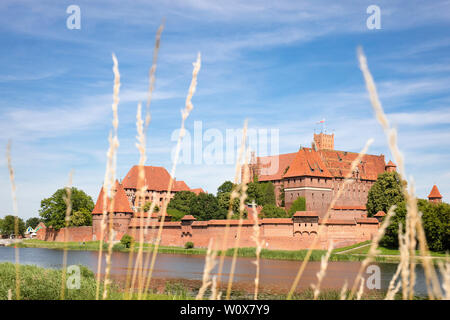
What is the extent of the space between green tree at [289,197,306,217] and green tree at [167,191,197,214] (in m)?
12.4

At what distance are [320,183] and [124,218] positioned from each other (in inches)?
959

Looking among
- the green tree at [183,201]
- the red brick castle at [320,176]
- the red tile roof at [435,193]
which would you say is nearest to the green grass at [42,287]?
the red brick castle at [320,176]

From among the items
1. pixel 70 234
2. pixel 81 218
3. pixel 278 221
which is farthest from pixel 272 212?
pixel 70 234

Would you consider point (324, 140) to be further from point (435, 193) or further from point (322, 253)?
point (322, 253)

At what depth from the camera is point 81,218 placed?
60375 millimetres

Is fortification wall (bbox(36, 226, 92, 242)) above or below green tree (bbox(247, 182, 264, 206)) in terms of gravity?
below

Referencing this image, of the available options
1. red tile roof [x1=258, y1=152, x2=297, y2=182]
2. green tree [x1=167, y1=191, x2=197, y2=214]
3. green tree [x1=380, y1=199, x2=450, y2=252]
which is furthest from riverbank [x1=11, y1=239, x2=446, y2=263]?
red tile roof [x1=258, y1=152, x2=297, y2=182]

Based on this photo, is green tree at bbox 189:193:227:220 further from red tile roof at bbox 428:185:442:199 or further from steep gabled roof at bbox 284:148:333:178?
red tile roof at bbox 428:185:442:199

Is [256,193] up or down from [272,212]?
up

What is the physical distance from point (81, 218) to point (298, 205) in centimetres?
2724

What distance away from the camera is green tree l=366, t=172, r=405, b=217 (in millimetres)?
49375
